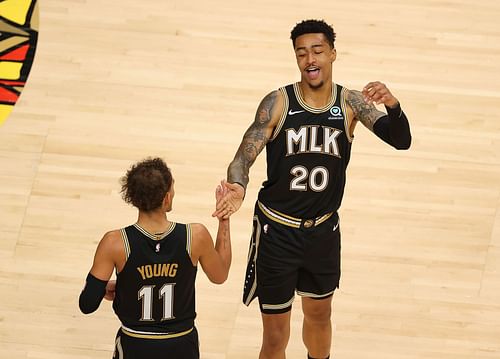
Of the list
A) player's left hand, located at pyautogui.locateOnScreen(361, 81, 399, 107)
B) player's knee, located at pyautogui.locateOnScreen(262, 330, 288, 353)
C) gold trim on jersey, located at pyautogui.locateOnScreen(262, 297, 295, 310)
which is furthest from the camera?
player's knee, located at pyautogui.locateOnScreen(262, 330, 288, 353)

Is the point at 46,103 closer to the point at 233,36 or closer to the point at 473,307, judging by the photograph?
the point at 233,36

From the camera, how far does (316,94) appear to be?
4949mm

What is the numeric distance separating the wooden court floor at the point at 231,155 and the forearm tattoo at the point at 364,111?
1.62 meters

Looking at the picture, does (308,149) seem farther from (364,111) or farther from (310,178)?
(364,111)

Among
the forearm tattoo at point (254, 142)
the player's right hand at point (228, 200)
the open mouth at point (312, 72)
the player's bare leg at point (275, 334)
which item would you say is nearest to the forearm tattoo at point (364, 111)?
the open mouth at point (312, 72)

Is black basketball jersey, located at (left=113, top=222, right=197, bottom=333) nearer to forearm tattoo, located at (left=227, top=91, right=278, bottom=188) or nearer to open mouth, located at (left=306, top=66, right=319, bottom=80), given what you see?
forearm tattoo, located at (left=227, top=91, right=278, bottom=188)

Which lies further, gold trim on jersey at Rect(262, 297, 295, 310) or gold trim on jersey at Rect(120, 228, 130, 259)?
gold trim on jersey at Rect(262, 297, 295, 310)

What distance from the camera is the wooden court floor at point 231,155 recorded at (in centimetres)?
608

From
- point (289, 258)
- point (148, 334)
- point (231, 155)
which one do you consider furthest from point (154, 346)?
point (231, 155)

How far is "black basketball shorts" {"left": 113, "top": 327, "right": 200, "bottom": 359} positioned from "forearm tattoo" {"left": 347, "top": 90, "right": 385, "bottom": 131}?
1362mm

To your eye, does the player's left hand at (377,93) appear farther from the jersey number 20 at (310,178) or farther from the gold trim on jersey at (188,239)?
the gold trim on jersey at (188,239)

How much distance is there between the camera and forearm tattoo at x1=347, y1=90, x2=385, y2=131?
16.2 feet

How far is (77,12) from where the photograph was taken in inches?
317

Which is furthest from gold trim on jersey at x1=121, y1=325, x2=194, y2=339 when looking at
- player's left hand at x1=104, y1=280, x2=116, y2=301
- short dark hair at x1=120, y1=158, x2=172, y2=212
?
short dark hair at x1=120, y1=158, x2=172, y2=212
